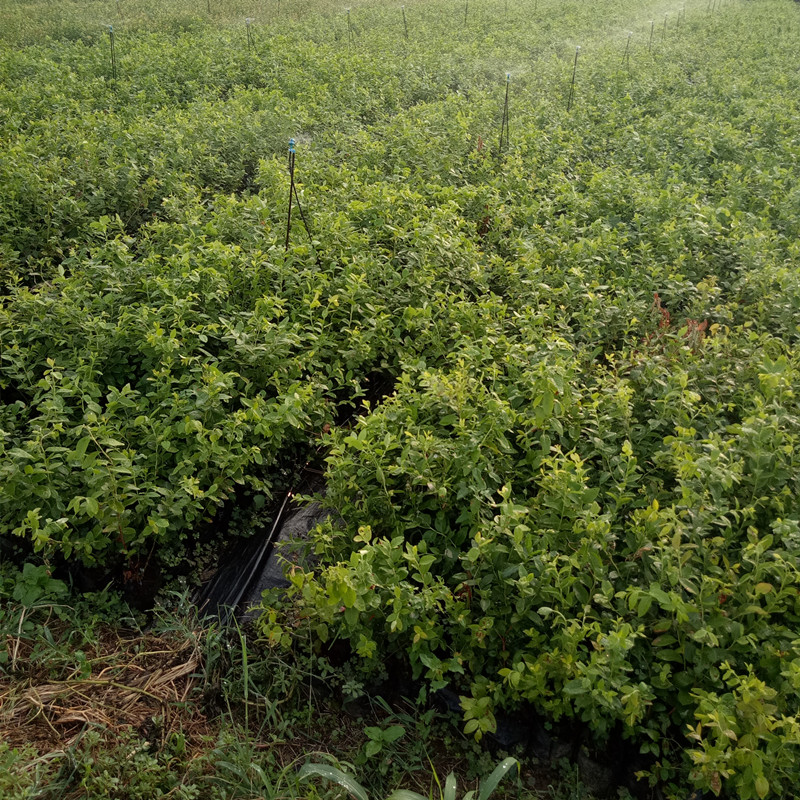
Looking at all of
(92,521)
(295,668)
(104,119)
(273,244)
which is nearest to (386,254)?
(273,244)

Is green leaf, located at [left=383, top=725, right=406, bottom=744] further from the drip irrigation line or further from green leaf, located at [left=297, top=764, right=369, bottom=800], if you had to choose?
the drip irrigation line

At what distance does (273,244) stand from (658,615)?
3.26m

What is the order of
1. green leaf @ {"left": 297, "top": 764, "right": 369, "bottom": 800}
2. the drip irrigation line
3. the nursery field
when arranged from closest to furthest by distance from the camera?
green leaf @ {"left": 297, "top": 764, "right": 369, "bottom": 800} → the nursery field → the drip irrigation line

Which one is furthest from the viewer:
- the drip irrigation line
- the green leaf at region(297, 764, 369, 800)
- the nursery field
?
the drip irrigation line

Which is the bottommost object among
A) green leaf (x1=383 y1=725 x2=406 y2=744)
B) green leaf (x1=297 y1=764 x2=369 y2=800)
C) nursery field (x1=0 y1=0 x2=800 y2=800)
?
green leaf (x1=383 y1=725 x2=406 y2=744)

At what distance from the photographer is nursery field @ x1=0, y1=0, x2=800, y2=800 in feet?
8.25

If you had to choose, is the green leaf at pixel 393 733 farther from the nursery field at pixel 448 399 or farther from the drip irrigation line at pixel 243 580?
the drip irrigation line at pixel 243 580

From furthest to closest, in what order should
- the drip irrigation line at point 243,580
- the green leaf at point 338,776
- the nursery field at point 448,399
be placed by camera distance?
the drip irrigation line at point 243,580
the nursery field at point 448,399
the green leaf at point 338,776

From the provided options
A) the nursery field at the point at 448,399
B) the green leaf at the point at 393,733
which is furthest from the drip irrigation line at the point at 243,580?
the green leaf at the point at 393,733

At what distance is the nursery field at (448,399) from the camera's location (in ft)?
8.25

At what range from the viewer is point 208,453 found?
10.4 ft

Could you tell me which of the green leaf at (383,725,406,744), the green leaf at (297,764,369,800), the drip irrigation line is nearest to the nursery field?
the drip irrigation line

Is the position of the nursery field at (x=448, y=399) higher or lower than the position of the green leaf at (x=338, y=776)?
higher

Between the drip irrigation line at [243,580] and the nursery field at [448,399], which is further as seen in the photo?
the drip irrigation line at [243,580]
